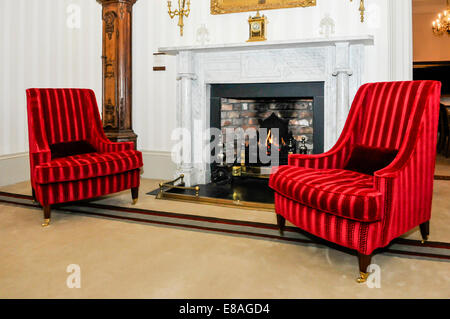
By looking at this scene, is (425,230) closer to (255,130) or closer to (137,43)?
(255,130)

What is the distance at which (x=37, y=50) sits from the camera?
462 centimetres

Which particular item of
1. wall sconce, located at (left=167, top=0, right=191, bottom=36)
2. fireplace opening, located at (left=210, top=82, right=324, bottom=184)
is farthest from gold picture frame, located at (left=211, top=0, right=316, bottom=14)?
fireplace opening, located at (left=210, top=82, right=324, bottom=184)

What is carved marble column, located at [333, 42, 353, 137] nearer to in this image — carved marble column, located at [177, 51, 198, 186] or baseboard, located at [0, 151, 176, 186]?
carved marble column, located at [177, 51, 198, 186]

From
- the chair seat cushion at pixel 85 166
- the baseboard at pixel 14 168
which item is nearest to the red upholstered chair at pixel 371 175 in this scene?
the chair seat cushion at pixel 85 166

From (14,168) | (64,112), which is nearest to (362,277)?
(64,112)

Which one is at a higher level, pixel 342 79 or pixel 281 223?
pixel 342 79

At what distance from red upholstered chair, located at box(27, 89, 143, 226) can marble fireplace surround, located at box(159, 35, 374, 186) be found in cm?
89

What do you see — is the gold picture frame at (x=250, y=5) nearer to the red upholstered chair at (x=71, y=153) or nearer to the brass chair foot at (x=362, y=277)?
the red upholstered chair at (x=71, y=153)

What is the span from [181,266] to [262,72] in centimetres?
231

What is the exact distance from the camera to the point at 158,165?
452 cm

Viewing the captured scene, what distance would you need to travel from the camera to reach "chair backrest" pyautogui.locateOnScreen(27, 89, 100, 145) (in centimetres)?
318

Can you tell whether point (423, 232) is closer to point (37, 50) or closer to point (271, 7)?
point (271, 7)
